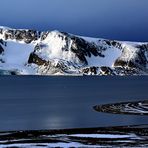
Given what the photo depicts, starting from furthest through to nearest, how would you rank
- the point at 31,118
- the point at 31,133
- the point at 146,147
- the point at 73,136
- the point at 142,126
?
1. the point at 31,118
2. the point at 142,126
3. the point at 31,133
4. the point at 73,136
5. the point at 146,147

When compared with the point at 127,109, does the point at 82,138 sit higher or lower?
lower

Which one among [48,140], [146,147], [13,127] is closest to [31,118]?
[13,127]

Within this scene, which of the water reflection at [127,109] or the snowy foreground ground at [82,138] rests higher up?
the water reflection at [127,109]

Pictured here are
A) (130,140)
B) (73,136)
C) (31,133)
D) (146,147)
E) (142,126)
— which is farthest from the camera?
(142,126)

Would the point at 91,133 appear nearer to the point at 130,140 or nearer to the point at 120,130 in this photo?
the point at 120,130

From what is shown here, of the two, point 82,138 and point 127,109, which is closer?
point 82,138

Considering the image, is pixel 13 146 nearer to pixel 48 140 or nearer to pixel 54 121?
pixel 48 140

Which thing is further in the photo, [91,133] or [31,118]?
[31,118]

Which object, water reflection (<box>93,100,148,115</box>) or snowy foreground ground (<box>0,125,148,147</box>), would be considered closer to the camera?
snowy foreground ground (<box>0,125,148,147</box>)

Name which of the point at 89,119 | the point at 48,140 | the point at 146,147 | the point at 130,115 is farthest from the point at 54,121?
the point at 146,147

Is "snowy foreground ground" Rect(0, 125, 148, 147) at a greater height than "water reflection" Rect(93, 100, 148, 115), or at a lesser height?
lesser

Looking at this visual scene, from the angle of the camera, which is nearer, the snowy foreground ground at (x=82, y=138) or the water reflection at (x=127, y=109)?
the snowy foreground ground at (x=82, y=138)
